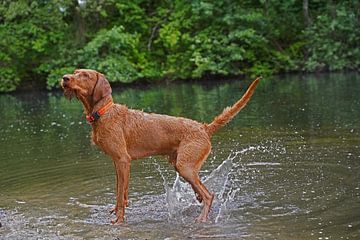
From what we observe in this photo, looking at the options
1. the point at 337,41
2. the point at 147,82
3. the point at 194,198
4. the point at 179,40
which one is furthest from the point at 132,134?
the point at 179,40

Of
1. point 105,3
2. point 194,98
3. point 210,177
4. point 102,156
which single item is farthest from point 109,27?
point 210,177

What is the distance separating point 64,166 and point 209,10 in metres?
22.3

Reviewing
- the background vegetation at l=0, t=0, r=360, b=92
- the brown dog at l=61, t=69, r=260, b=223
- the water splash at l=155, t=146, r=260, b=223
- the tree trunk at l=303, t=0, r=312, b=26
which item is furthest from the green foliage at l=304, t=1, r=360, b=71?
the brown dog at l=61, t=69, r=260, b=223

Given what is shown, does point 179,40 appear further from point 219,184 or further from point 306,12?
point 219,184

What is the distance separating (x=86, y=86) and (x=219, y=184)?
260 cm

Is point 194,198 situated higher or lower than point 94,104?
lower

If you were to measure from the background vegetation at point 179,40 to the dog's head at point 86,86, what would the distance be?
22887 mm

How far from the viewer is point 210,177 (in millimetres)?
8969

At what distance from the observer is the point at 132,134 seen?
7480mm

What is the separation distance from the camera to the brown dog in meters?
7.27

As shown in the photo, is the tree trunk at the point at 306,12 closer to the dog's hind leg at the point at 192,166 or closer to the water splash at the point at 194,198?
the water splash at the point at 194,198

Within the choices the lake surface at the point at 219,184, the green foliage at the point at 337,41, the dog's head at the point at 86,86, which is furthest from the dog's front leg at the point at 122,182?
the green foliage at the point at 337,41

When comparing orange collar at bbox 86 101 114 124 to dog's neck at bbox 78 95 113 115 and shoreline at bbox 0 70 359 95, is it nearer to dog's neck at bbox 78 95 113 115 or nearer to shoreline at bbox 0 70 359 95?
dog's neck at bbox 78 95 113 115

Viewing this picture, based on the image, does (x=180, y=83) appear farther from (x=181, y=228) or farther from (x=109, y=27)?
(x=181, y=228)
